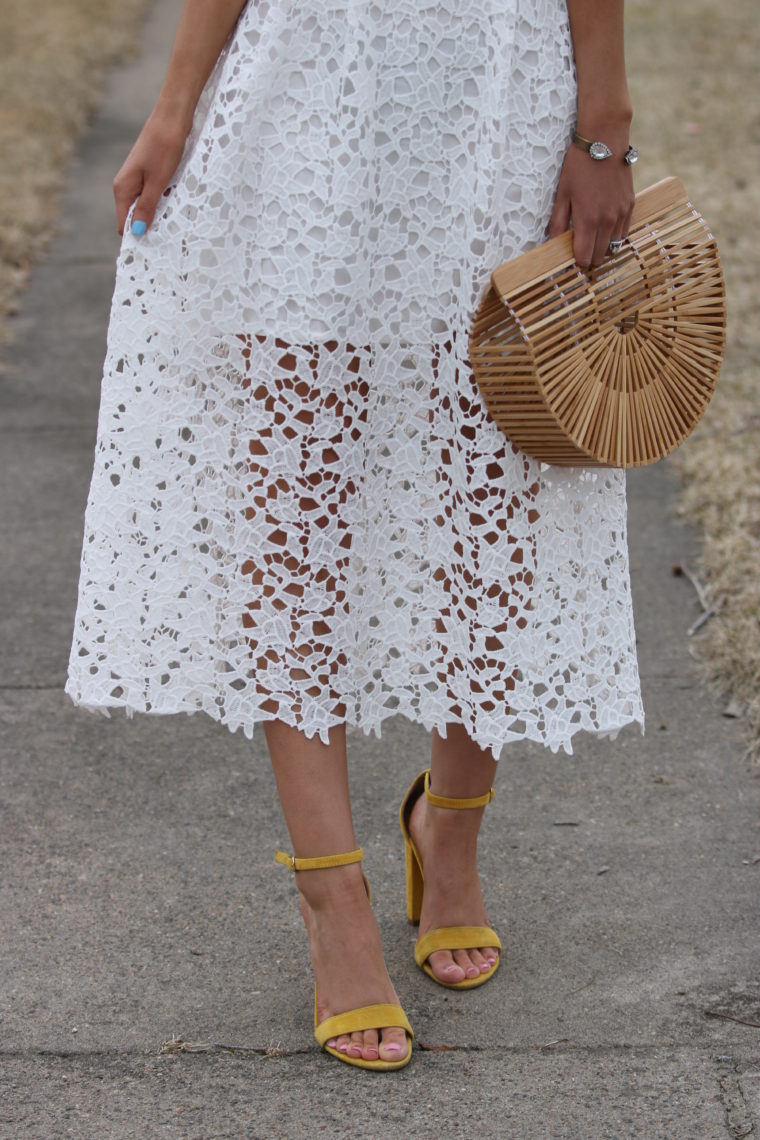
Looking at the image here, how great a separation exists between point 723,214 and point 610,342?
4.80m

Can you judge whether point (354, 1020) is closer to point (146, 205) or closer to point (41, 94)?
point (146, 205)

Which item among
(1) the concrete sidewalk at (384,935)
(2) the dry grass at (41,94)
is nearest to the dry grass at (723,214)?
(1) the concrete sidewalk at (384,935)

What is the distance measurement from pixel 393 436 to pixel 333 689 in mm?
349

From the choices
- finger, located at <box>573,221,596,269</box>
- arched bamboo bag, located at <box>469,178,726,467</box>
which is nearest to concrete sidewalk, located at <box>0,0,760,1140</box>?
arched bamboo bag, located at <box>469,178,726,467</box>

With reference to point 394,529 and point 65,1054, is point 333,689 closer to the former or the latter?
point 394,529

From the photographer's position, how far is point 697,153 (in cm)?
721

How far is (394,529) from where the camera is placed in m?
1.90

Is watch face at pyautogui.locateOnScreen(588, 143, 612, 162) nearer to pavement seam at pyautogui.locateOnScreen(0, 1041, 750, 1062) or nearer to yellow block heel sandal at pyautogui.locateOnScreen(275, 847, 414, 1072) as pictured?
yellow block heel sandal at pyautogui.locateOnScreen(275, 847, 414, 1072)

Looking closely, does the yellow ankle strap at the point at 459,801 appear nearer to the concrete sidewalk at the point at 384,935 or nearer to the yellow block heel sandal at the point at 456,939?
the yellow block heel sandal at the point at 456,939

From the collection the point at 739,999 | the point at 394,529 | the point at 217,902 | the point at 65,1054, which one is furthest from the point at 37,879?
the point at 739,999

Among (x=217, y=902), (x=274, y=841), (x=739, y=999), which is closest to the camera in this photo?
(x=739, y=999)

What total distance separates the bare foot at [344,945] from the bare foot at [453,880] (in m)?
0.18

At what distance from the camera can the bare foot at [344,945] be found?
191 cm

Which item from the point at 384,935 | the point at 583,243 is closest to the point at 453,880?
the point at 384,935
